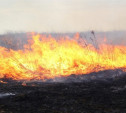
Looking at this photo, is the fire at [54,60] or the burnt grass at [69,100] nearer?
the burnt grass at [69,100]

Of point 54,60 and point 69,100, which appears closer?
point 69,100

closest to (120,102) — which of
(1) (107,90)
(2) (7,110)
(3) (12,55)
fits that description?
(1) (107,90)

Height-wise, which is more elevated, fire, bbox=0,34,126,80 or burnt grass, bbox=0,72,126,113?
fire, bbox=0,34,126,80

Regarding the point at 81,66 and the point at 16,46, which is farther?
the point at 16,46

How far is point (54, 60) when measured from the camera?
50812 mm

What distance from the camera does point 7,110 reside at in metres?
22.2

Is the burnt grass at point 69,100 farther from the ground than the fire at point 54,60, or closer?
closer

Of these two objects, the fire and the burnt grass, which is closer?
the burnt grass

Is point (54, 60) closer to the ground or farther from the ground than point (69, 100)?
farther from the ground

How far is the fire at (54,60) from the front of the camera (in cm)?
4553

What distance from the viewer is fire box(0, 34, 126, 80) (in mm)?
45531

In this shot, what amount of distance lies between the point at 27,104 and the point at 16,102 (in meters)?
1.82

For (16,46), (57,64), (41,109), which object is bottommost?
(41,109)

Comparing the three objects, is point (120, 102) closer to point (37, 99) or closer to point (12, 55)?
point (37, 99)
